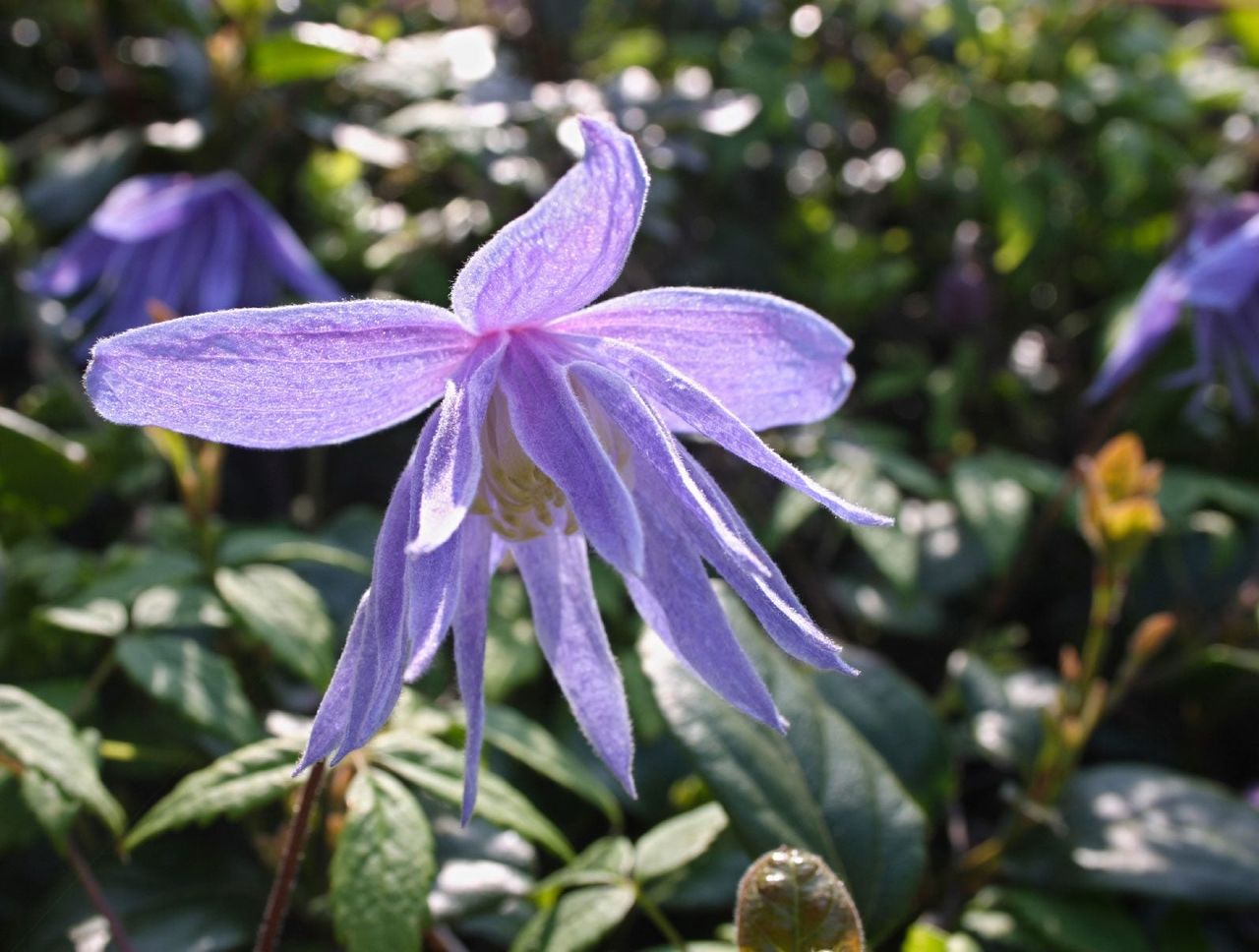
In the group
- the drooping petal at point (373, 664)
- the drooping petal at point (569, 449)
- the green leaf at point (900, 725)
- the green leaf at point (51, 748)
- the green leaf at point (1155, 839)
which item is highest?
the drooping petal at point (569, 449)

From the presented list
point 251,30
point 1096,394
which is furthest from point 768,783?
point 251,30

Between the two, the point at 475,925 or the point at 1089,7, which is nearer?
the point at 475,925

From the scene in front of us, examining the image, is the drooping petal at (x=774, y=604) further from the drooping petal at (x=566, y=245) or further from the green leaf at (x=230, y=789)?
the green leaf at (x=230, y=789)

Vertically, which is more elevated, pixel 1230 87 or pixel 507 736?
pixel 1230 87

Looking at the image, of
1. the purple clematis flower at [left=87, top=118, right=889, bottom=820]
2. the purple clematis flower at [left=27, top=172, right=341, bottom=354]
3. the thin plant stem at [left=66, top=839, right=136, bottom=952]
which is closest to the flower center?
the purple clematis flower at [left=87, top=118, right=889, bottom=820]

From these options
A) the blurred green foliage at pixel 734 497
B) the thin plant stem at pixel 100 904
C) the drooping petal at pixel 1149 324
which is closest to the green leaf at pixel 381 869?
the blurred green foliage at pixel 734 497

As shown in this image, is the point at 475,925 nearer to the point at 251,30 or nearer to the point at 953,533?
the point at 953,533

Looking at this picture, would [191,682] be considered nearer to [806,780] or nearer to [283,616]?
[283,616]
